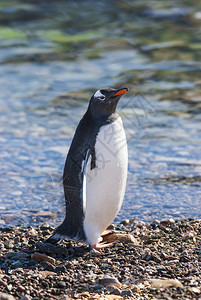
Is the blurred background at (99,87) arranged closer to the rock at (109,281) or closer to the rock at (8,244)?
the rock at (8,244)

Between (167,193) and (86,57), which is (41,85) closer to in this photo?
(86,57)

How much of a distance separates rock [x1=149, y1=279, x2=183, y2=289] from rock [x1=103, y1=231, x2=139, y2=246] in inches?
27.1

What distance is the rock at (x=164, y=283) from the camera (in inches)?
147

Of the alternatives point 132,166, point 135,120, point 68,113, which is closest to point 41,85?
point 68,113

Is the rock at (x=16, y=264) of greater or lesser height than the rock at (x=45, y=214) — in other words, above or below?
above

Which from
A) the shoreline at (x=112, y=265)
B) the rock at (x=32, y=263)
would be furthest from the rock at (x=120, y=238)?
the rock at (x=32, y=263)

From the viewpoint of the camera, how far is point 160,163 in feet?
22.2

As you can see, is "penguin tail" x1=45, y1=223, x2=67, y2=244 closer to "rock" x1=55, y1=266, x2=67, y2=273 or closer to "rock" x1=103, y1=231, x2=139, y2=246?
"rock" x1=103, y1=231, x2=139, y2=246

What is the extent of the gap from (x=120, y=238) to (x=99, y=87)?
5596 millimetres

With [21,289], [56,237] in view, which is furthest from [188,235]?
[21,289]

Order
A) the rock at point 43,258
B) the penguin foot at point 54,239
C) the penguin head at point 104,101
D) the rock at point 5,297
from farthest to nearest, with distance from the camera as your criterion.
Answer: the penguin foot at point 54,239
the penguin head at point 104,101
the rock at point 43,258
the rock at point 5,297

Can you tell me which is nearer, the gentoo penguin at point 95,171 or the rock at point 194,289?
the rock at point 194,289

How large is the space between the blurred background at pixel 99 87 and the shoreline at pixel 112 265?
62 centimetres

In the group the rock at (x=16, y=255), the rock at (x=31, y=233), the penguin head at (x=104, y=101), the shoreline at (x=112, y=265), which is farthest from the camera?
the rock at (x=31, y=233)
